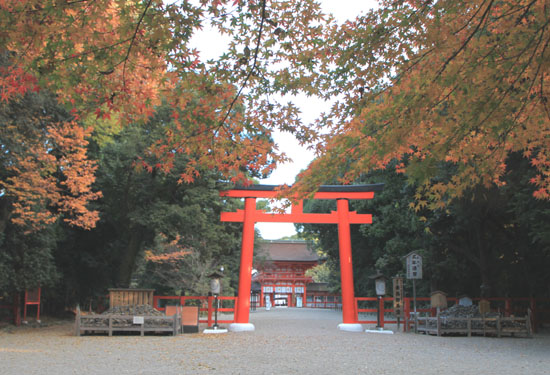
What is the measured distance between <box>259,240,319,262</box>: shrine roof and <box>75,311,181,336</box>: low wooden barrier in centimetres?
2381

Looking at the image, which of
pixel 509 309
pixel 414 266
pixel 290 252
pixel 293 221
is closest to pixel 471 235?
pixel 509 309

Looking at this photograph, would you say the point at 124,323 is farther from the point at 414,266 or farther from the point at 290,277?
the point at 290,277

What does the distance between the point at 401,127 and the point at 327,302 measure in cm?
3510

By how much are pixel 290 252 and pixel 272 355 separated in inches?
1182

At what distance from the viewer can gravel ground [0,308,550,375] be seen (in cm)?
642

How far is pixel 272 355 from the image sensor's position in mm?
7918

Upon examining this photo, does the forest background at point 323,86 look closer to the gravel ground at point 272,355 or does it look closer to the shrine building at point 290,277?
the gravel ground at point 272,355

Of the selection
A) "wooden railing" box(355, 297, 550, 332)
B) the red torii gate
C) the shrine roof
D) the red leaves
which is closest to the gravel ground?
the red torii gate

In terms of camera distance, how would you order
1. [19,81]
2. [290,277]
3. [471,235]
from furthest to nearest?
1. [290,277]
2. [471,235]
3. [19,81]

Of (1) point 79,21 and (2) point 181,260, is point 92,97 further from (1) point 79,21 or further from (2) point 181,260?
(2) point 181,260

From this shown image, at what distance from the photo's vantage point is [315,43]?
5.12m

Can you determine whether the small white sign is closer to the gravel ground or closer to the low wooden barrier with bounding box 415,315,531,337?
the low wooden barrier with bounding box 415,315,531,337

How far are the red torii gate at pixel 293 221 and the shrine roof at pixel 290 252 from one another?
21.6 meters

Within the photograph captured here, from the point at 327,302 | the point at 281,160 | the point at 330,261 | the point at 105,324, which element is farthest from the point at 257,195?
the point at 327,302
